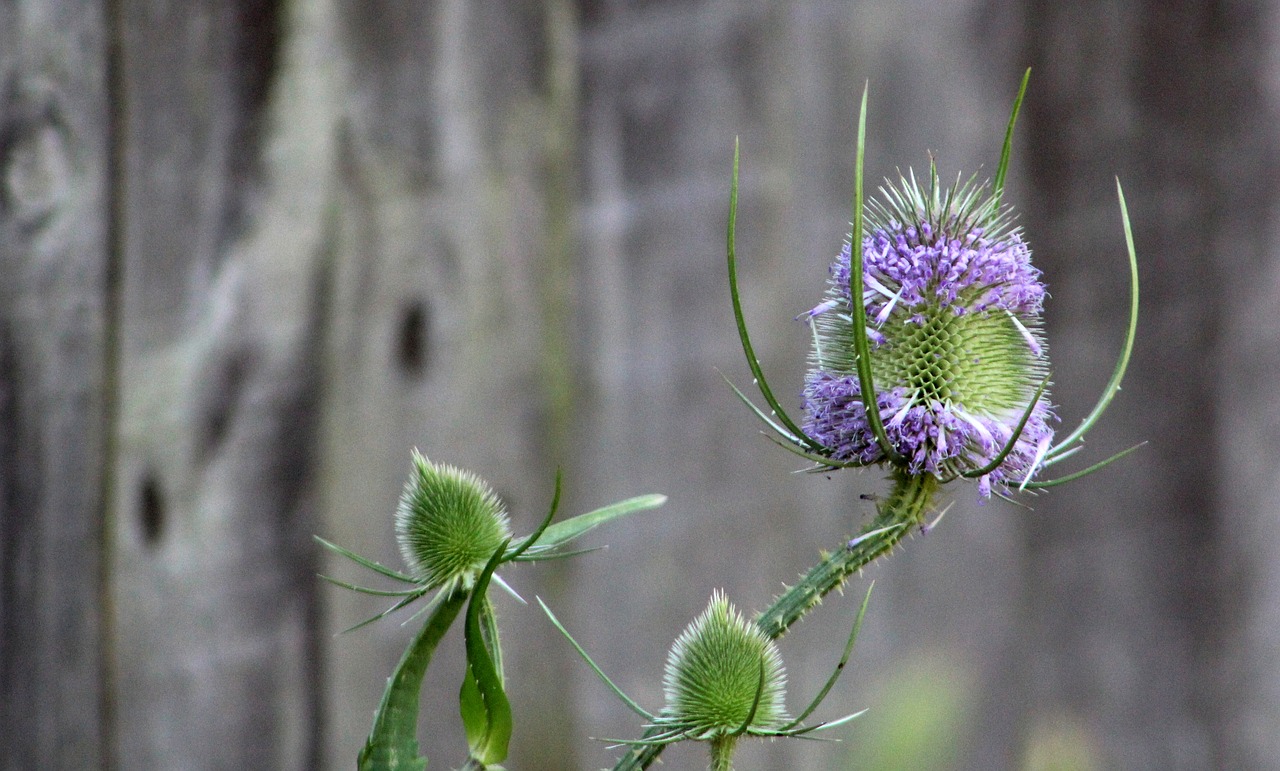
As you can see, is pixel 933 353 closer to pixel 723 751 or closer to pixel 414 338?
pixel 723 751

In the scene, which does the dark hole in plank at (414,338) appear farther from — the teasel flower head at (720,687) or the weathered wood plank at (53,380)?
the teasel flower head at (720,687)

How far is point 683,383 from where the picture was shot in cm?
136

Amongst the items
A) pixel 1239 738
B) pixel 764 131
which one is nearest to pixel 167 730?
pixel 764 131

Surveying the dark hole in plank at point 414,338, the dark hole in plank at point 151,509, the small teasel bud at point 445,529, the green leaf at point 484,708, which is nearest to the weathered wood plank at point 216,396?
the dark hole in plank at point 151,509

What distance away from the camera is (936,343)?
27.6 inches

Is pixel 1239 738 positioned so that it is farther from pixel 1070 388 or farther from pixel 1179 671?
pixel 1070 388

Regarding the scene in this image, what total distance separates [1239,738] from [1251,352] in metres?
0.49

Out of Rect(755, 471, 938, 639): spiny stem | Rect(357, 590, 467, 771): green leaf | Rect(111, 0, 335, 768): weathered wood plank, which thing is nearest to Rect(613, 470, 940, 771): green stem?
Rect(755, 471, 938, 639): spiny stem

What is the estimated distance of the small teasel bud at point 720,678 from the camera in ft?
1.93

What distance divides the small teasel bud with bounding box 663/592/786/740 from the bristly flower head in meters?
0.13

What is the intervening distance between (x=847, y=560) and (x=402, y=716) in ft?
0.81

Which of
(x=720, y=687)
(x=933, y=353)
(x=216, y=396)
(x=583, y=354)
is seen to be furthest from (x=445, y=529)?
(x=583, y=354)

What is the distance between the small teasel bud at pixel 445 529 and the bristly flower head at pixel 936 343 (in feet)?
0.68

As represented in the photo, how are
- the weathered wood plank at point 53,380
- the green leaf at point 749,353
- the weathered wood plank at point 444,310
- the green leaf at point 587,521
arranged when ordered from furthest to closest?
the weathered wood plank at point 444,310 → the weathered wood plank at point 53,380 → the green leaf at point 587,521 → the green leaf at point 749,353
